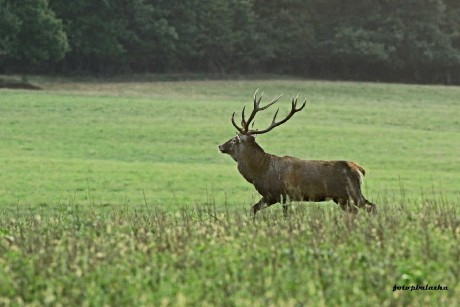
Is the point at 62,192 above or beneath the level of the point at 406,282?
beneath

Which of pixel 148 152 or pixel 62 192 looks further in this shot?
pixel 148 152

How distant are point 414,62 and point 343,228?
7305 centimetres

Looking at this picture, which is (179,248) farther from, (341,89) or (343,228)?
(341,89)

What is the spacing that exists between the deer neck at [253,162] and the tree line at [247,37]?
54.9 metres

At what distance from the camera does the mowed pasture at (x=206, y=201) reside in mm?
7344

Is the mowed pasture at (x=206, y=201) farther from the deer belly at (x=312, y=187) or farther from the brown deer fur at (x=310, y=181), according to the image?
the deer belly at (x=312, y=187)

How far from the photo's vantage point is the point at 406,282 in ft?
24.0

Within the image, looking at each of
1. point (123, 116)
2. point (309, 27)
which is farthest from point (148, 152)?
point (309, 27)

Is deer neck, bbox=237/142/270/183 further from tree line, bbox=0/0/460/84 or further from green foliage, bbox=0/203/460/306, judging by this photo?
tree line, bbox=0/0/460/84

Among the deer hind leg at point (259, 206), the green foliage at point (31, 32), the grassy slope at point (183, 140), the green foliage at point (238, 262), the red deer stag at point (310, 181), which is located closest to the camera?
the green foliage at point (238, 262)

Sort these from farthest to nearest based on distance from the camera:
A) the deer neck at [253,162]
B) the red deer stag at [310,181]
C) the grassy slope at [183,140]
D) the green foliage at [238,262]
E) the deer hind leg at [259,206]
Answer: the grassy slope at [183,140], the deer neck at [253,162], the red deer stag at [310,181], the deer hind leg at [259,206], the green foliage at [238,262]

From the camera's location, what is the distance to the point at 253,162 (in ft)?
42.3

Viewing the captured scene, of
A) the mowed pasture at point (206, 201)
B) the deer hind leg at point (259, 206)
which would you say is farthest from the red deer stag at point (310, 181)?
the mowed pasture at point (206, 201)

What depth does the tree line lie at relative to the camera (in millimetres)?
72188
